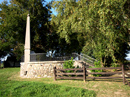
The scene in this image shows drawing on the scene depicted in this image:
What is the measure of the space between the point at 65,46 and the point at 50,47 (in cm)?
365

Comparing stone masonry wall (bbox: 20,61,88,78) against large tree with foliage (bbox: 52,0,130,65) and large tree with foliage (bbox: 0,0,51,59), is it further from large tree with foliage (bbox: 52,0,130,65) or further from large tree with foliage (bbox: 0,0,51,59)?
large tree with foliage (bbox: 0,0,51,59)

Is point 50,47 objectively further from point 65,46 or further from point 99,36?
point 99,36

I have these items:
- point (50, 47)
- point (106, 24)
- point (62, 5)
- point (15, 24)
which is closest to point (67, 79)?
point (106, 24)

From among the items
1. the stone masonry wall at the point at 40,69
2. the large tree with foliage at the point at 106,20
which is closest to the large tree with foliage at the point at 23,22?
A: the stone masonry wall at the point at 40,69

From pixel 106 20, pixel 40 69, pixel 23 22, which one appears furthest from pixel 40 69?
pixel 23 22

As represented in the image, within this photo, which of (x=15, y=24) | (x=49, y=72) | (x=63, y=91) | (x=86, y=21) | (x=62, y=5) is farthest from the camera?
(x=15, y=24)

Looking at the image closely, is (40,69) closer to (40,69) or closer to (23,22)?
(40,69)

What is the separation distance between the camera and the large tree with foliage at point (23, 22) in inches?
752

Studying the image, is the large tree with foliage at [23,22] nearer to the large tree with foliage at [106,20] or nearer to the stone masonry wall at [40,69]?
the stone masonry wall at [40,69]

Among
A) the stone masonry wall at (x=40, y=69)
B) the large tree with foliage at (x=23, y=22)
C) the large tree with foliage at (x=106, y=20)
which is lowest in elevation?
the stone masonry wall at (x=40, y=69)

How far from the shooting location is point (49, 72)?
11.9 metres

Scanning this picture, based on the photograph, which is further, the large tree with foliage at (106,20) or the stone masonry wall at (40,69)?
the stone masonry wall at (40,69)

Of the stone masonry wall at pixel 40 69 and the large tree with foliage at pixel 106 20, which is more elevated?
the large tree with foliage at pixel 106 20

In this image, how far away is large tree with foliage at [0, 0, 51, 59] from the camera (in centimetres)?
1909
